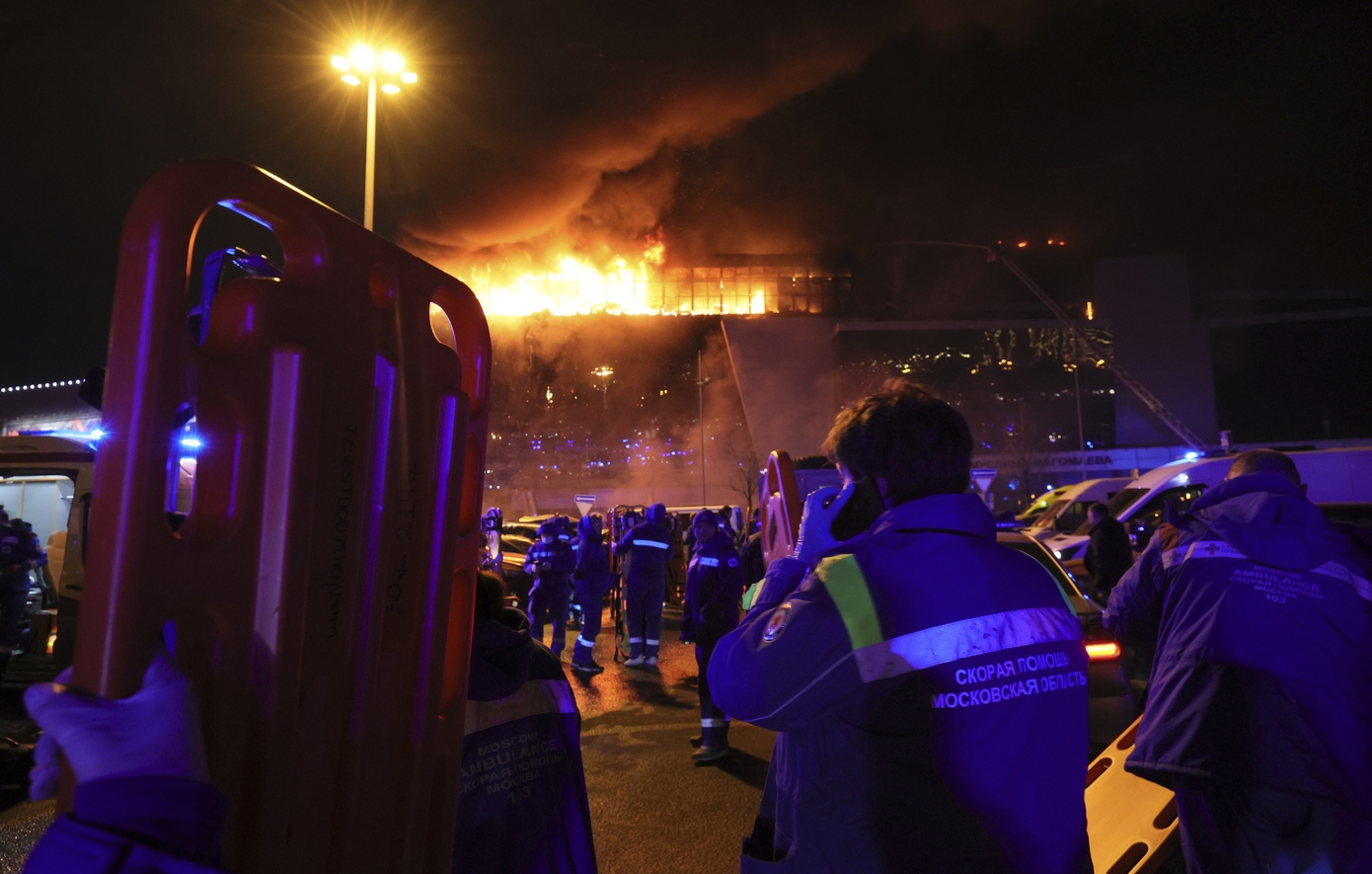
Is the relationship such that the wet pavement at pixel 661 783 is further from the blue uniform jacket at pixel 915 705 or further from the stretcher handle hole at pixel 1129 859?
the blue uniform jacket at pixel 915 705

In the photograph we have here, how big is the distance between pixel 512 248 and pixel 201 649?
4492 cm

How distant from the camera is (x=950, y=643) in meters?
1.47

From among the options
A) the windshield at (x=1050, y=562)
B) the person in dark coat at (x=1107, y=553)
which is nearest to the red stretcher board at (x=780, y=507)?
the windshield at (x=1050, y=562)

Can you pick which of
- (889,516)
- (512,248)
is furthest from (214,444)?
(512,248)

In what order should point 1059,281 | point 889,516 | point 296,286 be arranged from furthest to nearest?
point 1059,281
point 889,516
point 296,286

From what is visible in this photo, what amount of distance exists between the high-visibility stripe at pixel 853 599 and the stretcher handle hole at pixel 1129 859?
2.36 metres

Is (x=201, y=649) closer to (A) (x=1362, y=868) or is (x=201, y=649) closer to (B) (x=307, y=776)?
(B) (x=307, y=776)

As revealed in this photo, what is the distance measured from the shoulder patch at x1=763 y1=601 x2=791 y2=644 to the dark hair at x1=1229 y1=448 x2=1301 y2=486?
88.9 inches

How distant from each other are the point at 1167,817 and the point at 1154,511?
9.79 metres

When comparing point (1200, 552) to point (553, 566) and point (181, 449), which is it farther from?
point (553, 566)

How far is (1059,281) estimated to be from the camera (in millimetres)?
42250

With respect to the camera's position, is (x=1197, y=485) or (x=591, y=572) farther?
(x=1197, y=485)

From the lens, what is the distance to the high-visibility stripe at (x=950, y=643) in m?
1.45

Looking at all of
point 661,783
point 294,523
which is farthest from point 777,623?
point 661,783
